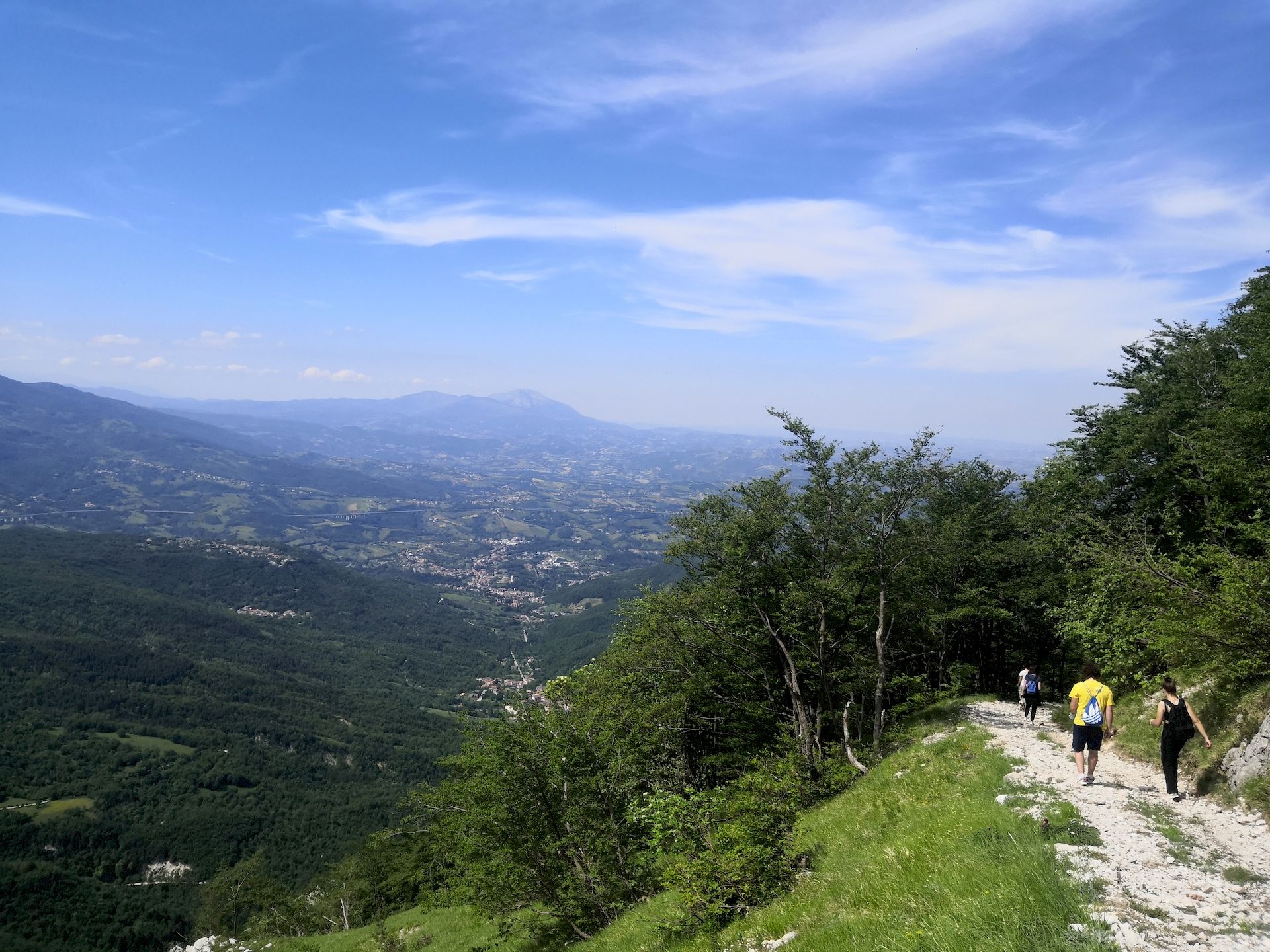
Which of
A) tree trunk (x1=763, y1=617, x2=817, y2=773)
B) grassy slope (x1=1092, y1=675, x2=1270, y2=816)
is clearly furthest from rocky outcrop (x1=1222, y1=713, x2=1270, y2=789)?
tree trunk (x1=763, y1=617, x2=817, y2=773)

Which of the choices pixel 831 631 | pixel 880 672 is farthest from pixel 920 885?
pixel 831 631

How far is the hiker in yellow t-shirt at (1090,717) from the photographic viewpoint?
12.1 meters

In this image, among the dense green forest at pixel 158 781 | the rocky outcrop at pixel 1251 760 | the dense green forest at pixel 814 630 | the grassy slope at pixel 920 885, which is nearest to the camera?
the grassy slope at pixel 920 885

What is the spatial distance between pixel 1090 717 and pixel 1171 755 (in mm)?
1299

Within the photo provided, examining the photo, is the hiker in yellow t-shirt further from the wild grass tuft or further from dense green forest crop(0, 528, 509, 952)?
dense green forest crop(0, 528, 509, 952)

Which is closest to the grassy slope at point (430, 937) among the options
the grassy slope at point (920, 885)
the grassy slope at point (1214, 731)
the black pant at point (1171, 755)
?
the grassy slope at point (920, 885)

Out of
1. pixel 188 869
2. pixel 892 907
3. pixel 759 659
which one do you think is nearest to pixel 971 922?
pixel 892 907

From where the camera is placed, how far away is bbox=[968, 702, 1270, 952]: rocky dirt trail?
5.60 metres

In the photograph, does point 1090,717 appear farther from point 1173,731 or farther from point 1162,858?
point 1162,858

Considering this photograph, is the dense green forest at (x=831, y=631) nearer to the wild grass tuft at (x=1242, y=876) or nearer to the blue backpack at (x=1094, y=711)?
the blue backpack at (x=1094, y=711)

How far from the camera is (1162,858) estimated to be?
7809mm

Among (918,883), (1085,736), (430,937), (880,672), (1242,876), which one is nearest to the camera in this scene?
(1242,876)

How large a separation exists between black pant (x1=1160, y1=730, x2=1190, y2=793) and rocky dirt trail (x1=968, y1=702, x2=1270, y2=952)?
30cm

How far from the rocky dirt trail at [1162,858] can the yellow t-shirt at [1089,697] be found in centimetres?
137
